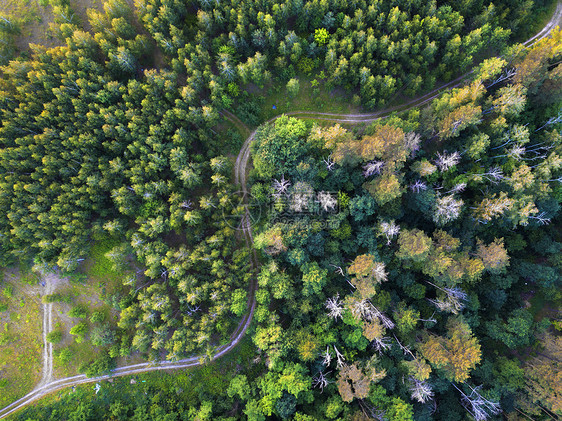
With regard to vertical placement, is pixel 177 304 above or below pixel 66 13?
below

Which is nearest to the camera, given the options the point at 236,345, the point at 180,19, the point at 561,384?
the point at 561,384

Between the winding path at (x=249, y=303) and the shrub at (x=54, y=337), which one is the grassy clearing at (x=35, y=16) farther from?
the shrub at (x=54, y=337)

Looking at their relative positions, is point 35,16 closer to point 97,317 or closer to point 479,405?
point 97,317

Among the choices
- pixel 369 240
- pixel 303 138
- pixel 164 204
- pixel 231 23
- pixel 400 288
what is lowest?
pixel 400 288

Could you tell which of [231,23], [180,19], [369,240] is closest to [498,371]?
[369,240]

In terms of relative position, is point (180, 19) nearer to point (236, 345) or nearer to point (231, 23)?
point (231, 23)

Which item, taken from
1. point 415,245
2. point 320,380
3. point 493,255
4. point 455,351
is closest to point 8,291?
point 320,380

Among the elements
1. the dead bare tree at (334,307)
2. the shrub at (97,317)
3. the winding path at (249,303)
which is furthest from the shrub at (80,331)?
the dead bare tree at (334,307)
